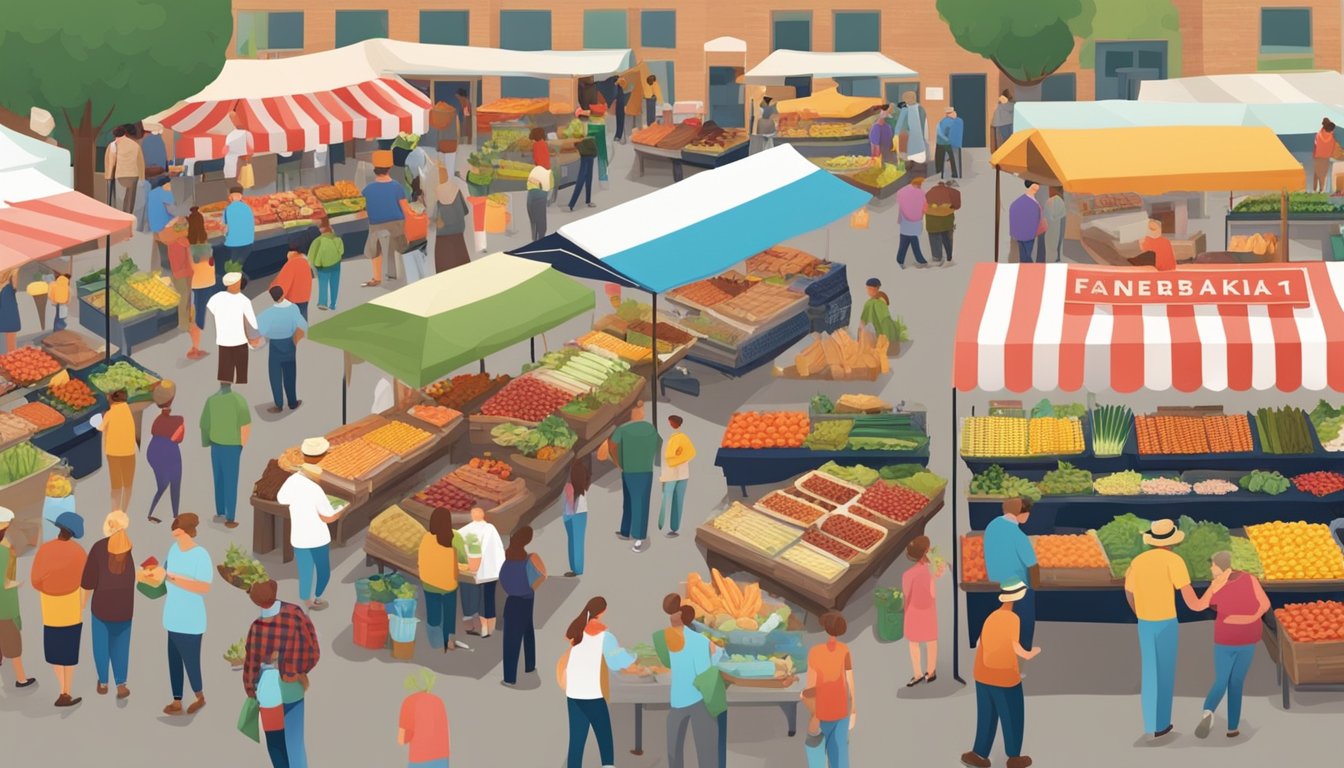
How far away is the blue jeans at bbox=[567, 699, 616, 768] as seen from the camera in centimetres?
1493

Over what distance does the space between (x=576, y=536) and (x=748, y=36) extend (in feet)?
115

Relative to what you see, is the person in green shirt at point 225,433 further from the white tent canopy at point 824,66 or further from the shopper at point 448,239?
the white tent canopy at point 824,66

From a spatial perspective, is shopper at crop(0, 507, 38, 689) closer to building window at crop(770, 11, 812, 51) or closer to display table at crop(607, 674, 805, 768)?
display table at crop(607, 674, 805, 768)

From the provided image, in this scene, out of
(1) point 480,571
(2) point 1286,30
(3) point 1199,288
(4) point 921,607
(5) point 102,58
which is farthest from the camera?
(2) point 1286,30

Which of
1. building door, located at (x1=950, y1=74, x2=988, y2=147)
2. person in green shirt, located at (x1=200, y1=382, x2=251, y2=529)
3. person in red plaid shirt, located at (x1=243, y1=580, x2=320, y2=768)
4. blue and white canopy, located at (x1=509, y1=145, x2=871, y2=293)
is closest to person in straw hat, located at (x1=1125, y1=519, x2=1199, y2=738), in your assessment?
person in red plaid shirt, located at (x1=243, y1=580, x2=320, y2=768)

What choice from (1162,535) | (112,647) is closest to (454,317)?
(112,647)

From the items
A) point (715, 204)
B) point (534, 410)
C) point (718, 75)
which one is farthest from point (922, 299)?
point (718, 75)

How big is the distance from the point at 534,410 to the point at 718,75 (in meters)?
32.1

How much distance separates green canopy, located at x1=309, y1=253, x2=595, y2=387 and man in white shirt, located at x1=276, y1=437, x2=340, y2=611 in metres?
2.25

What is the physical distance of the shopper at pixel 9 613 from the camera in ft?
53.3

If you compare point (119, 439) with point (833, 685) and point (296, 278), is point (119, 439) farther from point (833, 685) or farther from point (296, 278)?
point (833, 685)

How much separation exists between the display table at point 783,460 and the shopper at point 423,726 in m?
6.97

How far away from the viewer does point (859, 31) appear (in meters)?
52.2

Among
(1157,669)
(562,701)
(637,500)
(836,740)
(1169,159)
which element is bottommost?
(562,701)
